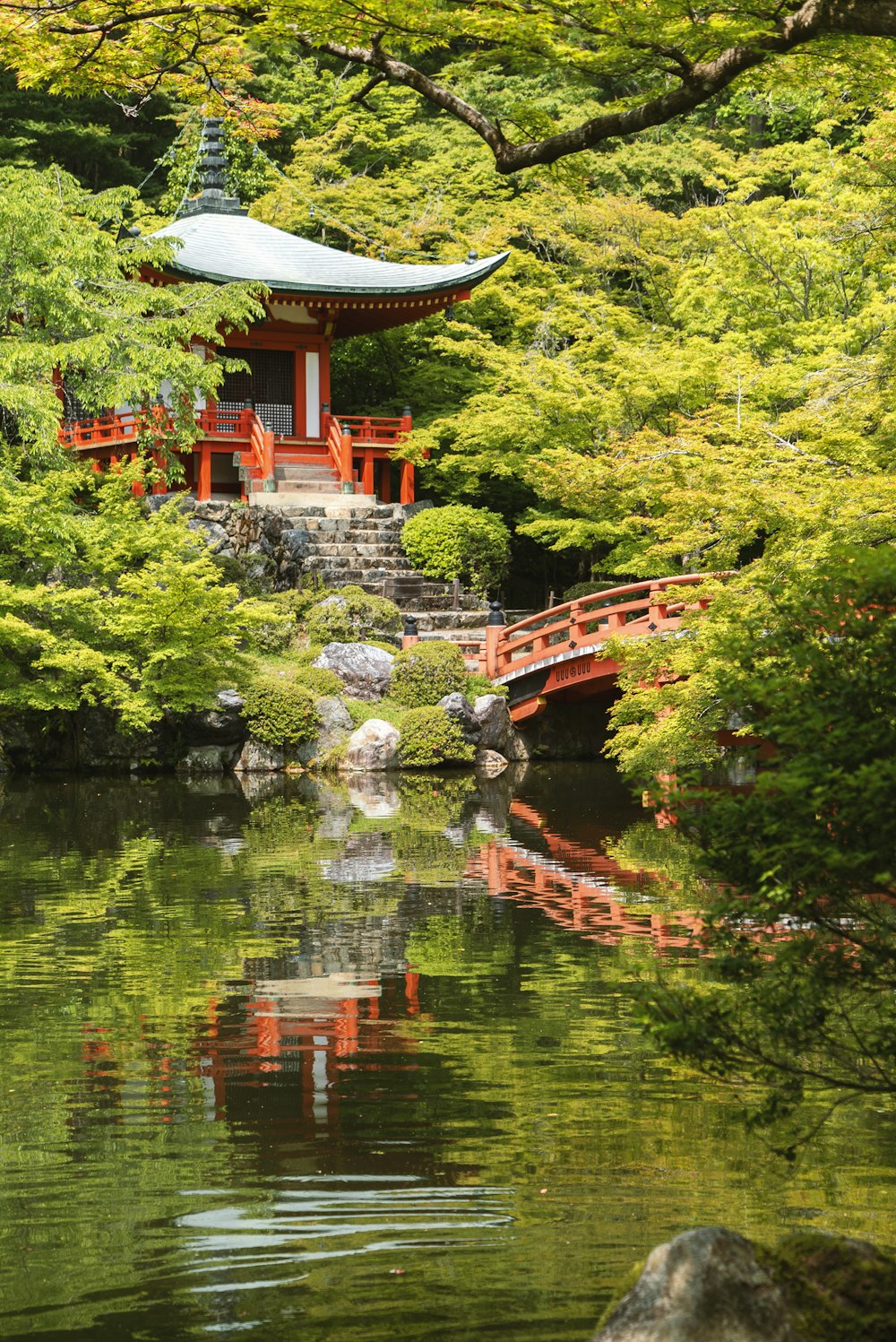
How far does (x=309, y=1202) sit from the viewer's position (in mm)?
5098

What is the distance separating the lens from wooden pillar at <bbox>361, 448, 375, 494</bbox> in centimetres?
2608

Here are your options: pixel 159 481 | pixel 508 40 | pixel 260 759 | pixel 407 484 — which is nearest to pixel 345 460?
pixel 407 484

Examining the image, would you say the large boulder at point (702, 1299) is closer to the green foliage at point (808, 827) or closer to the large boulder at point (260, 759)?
the green foliage at point (808, 827)

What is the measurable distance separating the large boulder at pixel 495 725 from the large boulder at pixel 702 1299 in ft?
56.2

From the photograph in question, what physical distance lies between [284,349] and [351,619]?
7.14 meters

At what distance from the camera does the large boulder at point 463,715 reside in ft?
66.3

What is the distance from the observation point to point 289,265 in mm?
25609

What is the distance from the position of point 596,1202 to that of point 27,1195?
6.53 feet

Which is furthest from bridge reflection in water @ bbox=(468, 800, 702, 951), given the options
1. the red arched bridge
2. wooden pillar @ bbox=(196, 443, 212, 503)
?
wooden pillar @ bbox=(196, 443, 212, 503)

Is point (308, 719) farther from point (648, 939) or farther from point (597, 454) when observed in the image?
point (648, 939)

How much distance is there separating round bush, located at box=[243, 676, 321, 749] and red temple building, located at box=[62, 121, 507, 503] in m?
5.81

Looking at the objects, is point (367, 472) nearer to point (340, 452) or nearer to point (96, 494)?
point (340, 452)

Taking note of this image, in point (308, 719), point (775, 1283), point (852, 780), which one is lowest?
point (775, 1283)

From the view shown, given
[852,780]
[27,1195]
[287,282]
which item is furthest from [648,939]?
[287,282]
